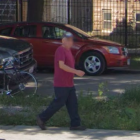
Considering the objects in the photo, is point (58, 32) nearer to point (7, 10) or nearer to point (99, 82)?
point (99, 82)

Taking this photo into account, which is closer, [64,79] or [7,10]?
[64,79]

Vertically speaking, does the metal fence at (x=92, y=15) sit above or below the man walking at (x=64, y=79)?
above

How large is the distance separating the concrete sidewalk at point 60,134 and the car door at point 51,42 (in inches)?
283

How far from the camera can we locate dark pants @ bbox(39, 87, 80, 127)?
780 cm

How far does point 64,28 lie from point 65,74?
773 centimetres

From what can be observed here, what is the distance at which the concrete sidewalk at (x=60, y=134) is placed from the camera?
25.1 feet

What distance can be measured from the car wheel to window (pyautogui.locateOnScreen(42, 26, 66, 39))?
1.07 metres

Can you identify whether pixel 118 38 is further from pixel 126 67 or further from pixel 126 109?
pixel 126 109

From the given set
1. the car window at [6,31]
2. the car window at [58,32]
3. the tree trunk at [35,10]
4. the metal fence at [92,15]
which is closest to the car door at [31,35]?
the car window at [6,31]

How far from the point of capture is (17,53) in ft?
36.8

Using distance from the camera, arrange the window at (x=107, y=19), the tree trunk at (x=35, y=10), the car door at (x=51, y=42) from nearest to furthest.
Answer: the car door at (x=51, y=42)
the tree trunk at (x=35, y=10)
the window at (x=107, y=19)

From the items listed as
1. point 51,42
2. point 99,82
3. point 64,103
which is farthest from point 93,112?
point 51,42

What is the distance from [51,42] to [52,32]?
0.38 m

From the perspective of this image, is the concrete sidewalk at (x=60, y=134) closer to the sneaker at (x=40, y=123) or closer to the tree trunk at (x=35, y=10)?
the sneaker at (x=40, y=123)
